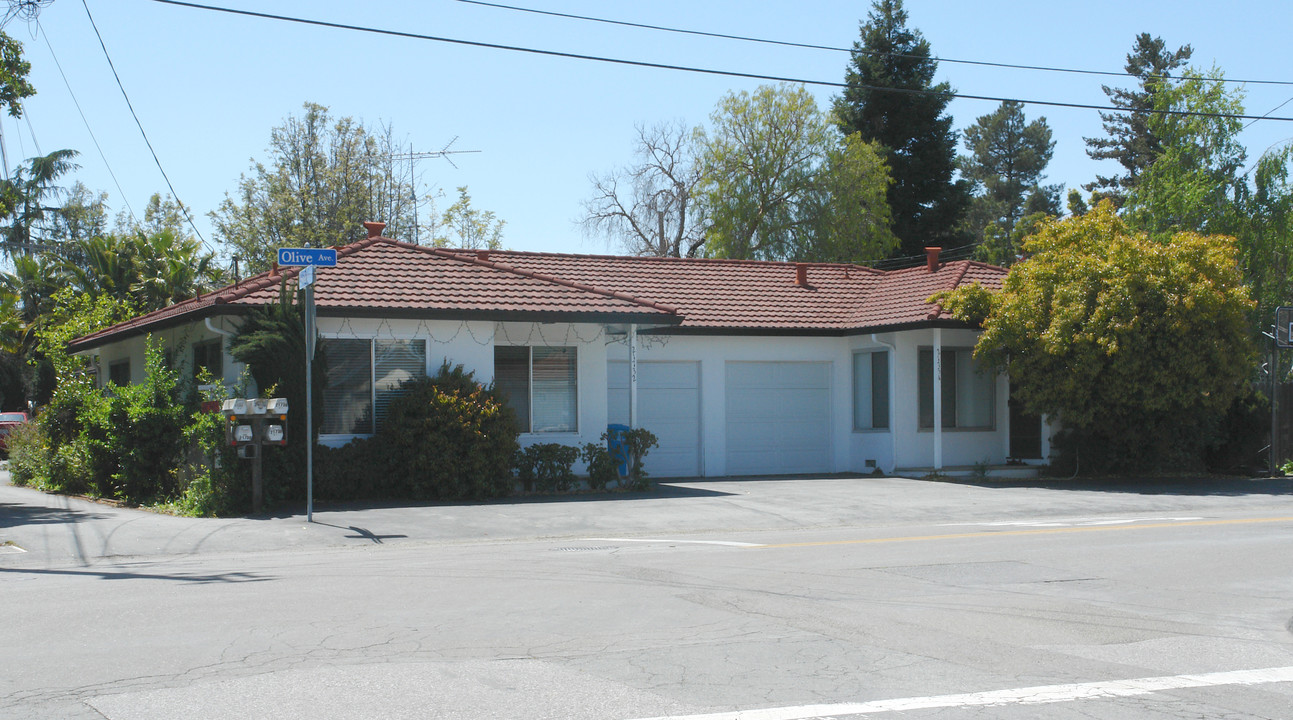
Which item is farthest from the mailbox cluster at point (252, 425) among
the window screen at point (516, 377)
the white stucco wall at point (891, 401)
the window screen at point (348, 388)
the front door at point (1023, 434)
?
the front door at point (1023, 434)

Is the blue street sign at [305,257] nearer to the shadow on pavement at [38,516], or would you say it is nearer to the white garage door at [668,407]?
the shadow on pavement at [38,516]

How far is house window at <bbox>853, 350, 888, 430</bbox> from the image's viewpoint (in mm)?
22688

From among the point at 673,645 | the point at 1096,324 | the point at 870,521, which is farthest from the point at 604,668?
the point at 1096,324

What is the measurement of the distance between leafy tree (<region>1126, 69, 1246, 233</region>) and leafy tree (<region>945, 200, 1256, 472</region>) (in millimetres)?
11063

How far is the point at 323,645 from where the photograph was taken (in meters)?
7.14

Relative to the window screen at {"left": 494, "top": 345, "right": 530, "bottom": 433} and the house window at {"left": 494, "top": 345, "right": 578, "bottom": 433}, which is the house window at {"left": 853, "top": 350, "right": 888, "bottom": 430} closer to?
the house window at {"left": 494, "top": 345, "right": 578, "bottom": 433}

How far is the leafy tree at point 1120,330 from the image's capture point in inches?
784

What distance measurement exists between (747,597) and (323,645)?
3.37 metres

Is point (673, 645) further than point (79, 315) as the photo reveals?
No

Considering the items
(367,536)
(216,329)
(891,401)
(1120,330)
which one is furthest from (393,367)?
(1120,330)

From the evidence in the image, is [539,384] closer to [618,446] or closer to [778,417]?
[618,446]

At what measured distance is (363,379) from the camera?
57.9 ft

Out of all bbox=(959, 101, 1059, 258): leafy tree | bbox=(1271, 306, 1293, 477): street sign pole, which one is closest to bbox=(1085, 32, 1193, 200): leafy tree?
bbox=(959, 101, 1059, 258): leafy tree

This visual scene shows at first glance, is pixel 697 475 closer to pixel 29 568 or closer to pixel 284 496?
pixel 284 496
